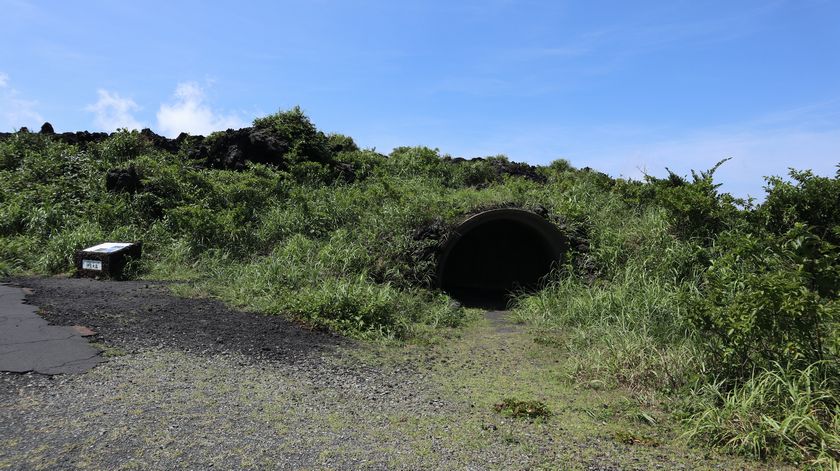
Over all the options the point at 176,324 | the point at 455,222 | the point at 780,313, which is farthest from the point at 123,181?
the point at 780,313

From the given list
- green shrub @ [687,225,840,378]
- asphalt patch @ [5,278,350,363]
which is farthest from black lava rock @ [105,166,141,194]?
green shrub @ [687,225,840,378]

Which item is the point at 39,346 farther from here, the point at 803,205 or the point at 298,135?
the point at 298,135

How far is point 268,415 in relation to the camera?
4109 millimetres

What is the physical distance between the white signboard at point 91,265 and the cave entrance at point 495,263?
6.03 meters

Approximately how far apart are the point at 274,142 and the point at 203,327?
31.5 ft

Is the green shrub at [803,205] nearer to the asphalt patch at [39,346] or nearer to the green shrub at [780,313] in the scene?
the green shrub at [780,313]

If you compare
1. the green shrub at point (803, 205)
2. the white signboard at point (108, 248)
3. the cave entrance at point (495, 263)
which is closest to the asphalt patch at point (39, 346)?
the white signboard at point (108, 248)

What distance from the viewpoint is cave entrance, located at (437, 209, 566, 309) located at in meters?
11.2

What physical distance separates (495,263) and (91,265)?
26.6 feet

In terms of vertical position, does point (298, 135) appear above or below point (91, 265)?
above

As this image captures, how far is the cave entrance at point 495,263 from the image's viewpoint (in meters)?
11.2

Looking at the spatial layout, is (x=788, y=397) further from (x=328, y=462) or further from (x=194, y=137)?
(x=194, y=137)

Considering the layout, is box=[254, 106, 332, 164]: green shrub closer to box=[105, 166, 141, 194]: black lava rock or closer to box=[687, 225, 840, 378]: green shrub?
box=[105, 166, 141, 194]: black lava rock

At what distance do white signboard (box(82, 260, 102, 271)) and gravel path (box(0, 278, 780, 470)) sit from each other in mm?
3444
